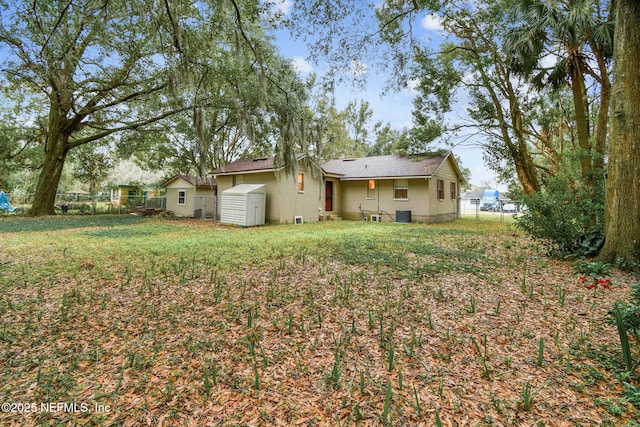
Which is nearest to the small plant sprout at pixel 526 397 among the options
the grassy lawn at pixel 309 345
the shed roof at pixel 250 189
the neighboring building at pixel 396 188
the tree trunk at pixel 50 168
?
the grassy lawn at pixel 309 345

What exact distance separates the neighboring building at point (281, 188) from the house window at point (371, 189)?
306 cm

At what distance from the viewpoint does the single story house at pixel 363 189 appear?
564 inches

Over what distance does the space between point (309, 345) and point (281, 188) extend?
11.4m

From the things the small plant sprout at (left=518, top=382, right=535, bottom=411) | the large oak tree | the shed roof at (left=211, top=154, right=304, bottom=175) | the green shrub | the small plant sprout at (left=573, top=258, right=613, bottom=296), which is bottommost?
the small plant sprout at (left=518, top=382, right=535, bottom=411)

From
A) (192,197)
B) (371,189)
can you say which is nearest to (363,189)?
(371,189)

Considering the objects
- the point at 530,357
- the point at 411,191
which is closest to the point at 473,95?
the point at 411,191

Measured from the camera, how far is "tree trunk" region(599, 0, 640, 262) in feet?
16.3

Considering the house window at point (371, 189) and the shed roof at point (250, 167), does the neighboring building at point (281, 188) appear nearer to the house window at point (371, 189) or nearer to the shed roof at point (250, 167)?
the shed roof at point (250, 167)

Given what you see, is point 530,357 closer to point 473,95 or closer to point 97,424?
point 97,424

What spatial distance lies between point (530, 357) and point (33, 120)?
25310mm

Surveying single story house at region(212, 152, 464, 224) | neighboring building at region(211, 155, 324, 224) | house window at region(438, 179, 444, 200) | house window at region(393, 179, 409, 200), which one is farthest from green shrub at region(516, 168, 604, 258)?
house window at region(438, 179, 444, 200)

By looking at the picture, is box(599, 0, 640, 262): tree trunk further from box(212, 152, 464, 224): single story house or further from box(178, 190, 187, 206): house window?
box(178, 190, 187, 206): house window

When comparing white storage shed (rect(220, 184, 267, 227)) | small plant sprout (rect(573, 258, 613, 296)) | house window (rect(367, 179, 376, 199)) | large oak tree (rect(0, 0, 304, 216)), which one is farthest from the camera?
house window (rect(367, 179, 376, 199))

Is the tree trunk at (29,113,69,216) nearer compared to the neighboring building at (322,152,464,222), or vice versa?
the tree trunk at (29,113,69,216)
